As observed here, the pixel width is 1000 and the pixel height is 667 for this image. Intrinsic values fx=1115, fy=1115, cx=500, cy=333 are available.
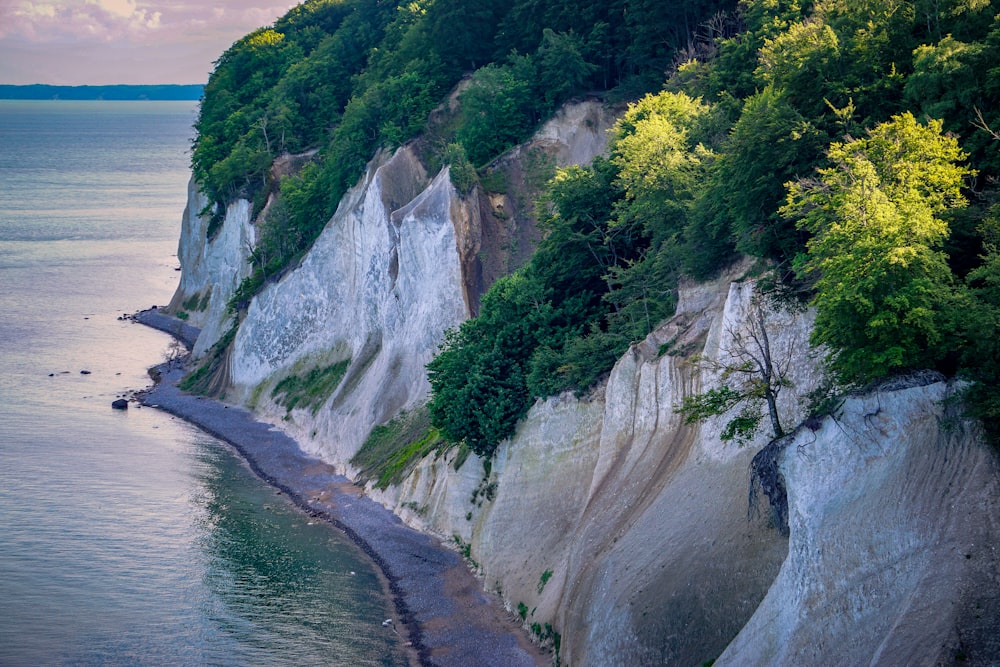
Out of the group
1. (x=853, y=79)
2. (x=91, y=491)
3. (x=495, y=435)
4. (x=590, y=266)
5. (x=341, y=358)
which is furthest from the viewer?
(x=341, y=358)

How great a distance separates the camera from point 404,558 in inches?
1609

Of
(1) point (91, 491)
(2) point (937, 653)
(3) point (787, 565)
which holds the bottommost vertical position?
(2) point (937, 653)

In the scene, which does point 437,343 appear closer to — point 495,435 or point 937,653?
point 495,435

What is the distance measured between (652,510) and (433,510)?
1501cm

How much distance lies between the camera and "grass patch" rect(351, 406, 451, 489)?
47.6 meters

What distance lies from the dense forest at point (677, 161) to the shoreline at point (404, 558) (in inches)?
195

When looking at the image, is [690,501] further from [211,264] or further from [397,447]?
[211,264]

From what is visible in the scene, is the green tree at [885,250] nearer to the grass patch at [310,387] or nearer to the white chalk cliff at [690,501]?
the white chalk cliff at [690,501]

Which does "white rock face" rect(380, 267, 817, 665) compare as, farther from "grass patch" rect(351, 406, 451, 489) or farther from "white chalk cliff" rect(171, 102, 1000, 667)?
"grass patch" rect(351, 406, 451, 489)

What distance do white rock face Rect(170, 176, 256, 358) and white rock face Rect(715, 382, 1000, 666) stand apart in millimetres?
52750

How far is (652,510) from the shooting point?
3042 centimetres

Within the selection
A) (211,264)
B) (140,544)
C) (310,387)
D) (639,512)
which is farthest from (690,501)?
(211,264)

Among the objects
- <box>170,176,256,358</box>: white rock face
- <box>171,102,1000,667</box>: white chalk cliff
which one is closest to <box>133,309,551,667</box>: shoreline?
<box>171,102,1000,667</box>: white chalk cliff

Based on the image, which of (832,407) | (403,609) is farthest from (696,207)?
(403,609)
